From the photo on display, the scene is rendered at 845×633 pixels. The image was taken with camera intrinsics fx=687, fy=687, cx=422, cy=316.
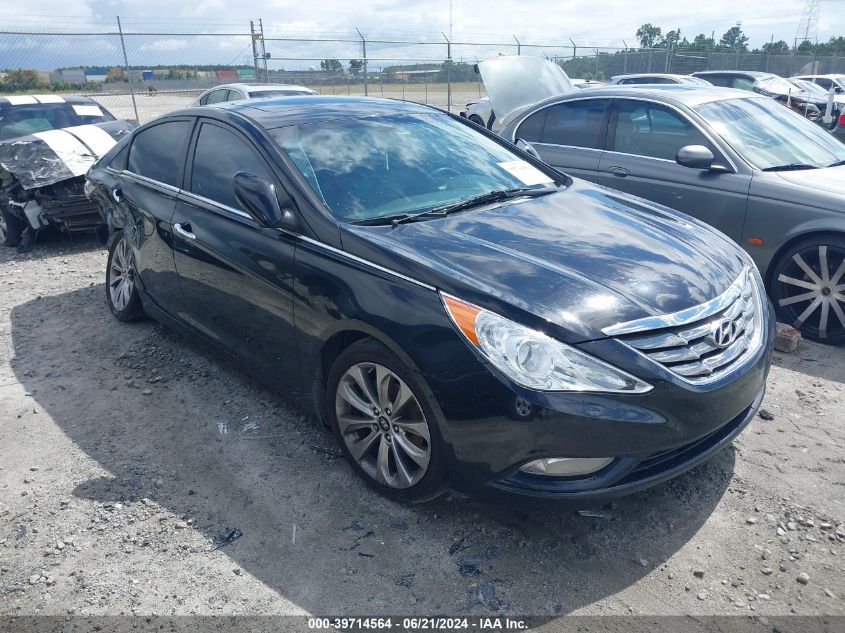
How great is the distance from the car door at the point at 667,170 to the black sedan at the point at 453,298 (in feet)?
5.15

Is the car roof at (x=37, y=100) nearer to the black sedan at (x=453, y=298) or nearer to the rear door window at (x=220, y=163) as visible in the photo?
the black sedan at (x=453, y=298)

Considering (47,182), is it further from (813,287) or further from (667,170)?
(813,287)

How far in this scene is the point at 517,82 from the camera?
8422 millimetres

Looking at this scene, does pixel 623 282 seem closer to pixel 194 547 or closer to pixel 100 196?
pixel 194 547

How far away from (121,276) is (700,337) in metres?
4.15

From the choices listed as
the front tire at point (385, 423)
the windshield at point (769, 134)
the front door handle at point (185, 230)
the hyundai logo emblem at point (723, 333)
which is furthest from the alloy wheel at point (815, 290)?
the front door handle at point (185, 230)

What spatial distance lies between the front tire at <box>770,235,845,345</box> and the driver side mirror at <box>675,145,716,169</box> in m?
0.86

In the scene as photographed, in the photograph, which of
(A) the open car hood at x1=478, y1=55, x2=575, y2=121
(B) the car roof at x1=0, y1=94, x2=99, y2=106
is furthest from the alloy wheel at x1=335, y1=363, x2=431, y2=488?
(B) the car roof at x1=0, y1=94, x2=99, y2=106

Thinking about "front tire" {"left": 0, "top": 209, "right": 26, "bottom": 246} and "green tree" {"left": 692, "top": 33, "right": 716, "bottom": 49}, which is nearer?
"front tire" {"left": 0, "top": 209, "right": 26, "bottom": 246}

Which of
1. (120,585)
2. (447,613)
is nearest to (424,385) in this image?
(447,613)

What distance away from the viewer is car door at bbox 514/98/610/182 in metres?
6.07

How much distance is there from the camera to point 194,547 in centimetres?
285

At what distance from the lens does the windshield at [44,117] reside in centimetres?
838

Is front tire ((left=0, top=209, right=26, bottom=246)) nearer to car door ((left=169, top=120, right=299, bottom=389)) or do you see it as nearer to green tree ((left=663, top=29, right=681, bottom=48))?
car door ((left=169, top=120, right=299, bottom=389))
